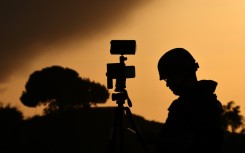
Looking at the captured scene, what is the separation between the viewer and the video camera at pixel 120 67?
827cm

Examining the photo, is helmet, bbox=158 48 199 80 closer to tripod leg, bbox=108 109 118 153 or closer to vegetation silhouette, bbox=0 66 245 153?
tripod leg, bbox=108 109 118 153

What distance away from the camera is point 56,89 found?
9538 centimetres

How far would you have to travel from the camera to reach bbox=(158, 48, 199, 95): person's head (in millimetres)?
4359

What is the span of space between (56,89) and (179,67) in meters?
92.3

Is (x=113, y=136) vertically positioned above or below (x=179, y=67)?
above

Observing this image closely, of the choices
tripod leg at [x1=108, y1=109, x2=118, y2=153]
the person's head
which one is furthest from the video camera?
the person's head

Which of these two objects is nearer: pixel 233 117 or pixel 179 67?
pixel 179 67

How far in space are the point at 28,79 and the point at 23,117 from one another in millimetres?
24451

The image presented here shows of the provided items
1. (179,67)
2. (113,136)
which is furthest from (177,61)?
(113,136)

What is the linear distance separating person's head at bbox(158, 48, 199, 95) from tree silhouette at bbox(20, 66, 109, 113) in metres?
90.2

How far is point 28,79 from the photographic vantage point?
99.1 metres

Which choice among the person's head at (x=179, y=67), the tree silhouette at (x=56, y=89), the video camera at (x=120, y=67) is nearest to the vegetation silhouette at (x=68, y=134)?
the tree silhouette at (x=56, y=89)

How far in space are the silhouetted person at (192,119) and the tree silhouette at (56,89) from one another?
90264 millimetres

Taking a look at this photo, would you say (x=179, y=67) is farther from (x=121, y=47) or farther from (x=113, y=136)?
(x=121, y=47)
